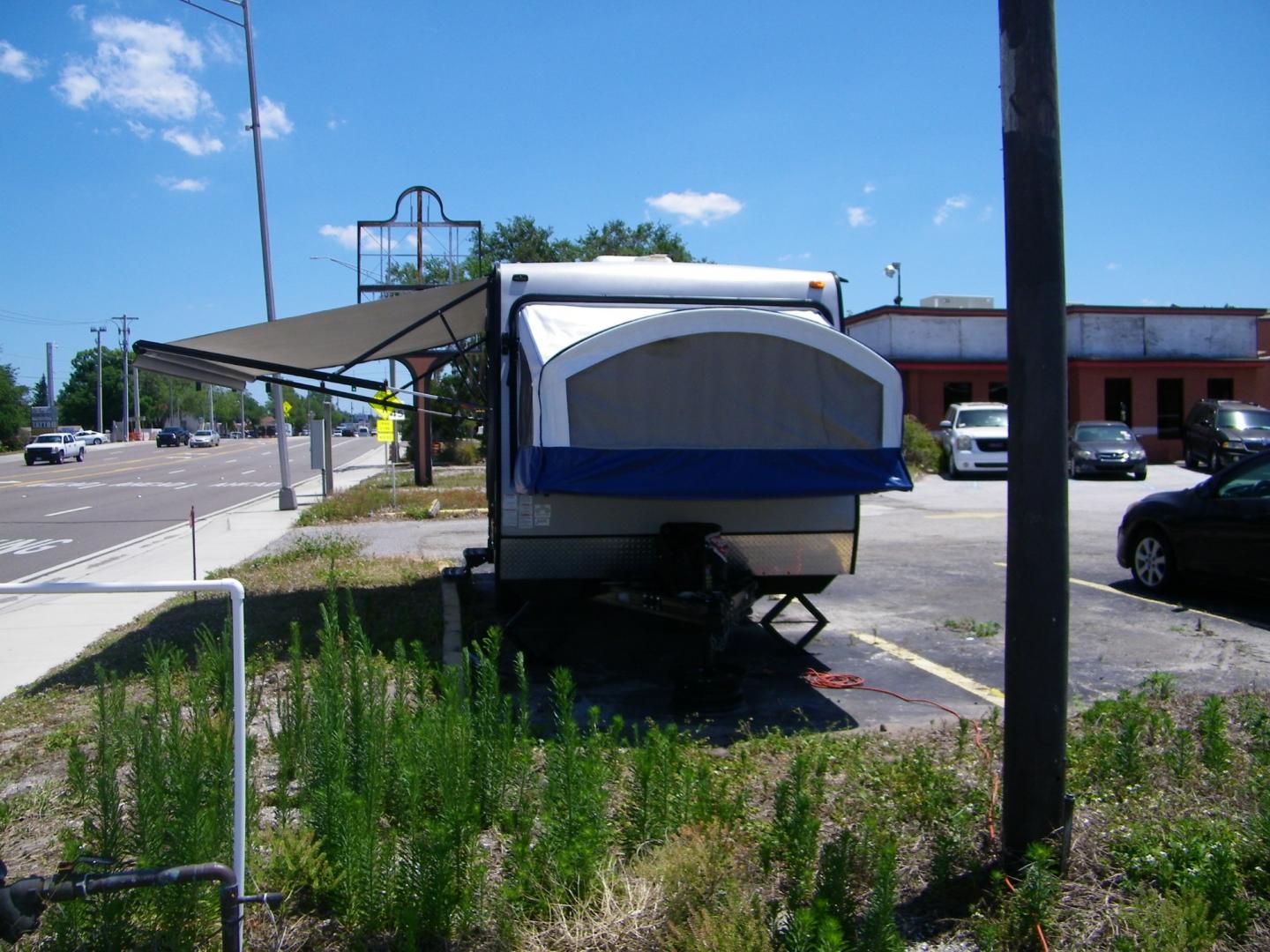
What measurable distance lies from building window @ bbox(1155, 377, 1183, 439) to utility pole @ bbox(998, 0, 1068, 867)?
35.2 metres

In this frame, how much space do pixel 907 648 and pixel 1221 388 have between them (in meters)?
33.4

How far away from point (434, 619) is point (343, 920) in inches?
199

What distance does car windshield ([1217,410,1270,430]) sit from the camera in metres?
27.6

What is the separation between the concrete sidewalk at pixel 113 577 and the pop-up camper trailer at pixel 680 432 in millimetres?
2708

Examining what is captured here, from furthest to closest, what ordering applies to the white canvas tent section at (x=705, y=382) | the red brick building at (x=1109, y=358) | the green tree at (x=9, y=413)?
the green tree at (x=9, y=413) < the red brick building at (x=1109, y=358) < the white canvas tent section at (x=705, y=382)

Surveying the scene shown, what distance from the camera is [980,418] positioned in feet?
91.3

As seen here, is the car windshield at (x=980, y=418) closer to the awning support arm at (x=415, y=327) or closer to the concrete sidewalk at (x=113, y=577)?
the concrete sidewalk at (x=113, y=577)

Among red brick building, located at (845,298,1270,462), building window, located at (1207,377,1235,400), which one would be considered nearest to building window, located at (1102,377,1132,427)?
red brick building, located at (845,298,1270,462)

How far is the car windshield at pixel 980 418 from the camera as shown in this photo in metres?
27.6

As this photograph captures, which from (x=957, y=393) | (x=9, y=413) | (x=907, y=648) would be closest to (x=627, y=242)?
(x=957, y=393)

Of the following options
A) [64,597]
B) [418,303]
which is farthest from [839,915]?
[64,597]

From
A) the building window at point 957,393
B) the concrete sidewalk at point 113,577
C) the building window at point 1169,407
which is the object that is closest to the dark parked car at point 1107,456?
the building window at point 957,393

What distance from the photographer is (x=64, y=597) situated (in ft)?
35.9

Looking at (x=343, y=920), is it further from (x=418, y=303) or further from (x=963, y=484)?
(x=963, y=484)
